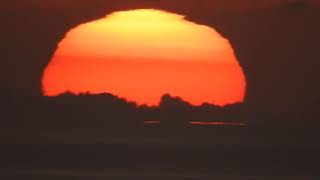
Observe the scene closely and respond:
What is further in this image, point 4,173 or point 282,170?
point 282,170

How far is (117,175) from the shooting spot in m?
9.73

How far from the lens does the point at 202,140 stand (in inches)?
396

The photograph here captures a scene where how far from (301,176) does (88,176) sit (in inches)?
77.3

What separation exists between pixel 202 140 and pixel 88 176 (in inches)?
44.4

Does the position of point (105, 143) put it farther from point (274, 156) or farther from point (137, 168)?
point (274, 156)

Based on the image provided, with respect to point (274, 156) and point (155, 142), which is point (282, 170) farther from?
point (155, 142)

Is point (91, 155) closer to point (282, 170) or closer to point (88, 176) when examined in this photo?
point (88, 176)

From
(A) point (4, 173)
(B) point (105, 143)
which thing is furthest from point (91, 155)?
Result: (A) point (4, 173)

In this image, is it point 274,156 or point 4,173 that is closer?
point 4,173

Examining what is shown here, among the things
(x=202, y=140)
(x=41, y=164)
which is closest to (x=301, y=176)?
(x=202, y=140)

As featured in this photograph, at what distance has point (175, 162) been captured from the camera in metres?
9.96

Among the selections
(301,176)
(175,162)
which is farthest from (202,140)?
(301,176)

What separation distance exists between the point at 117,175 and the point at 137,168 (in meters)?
0.20

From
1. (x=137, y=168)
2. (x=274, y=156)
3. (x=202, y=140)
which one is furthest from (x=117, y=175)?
(x=274, y=156)
